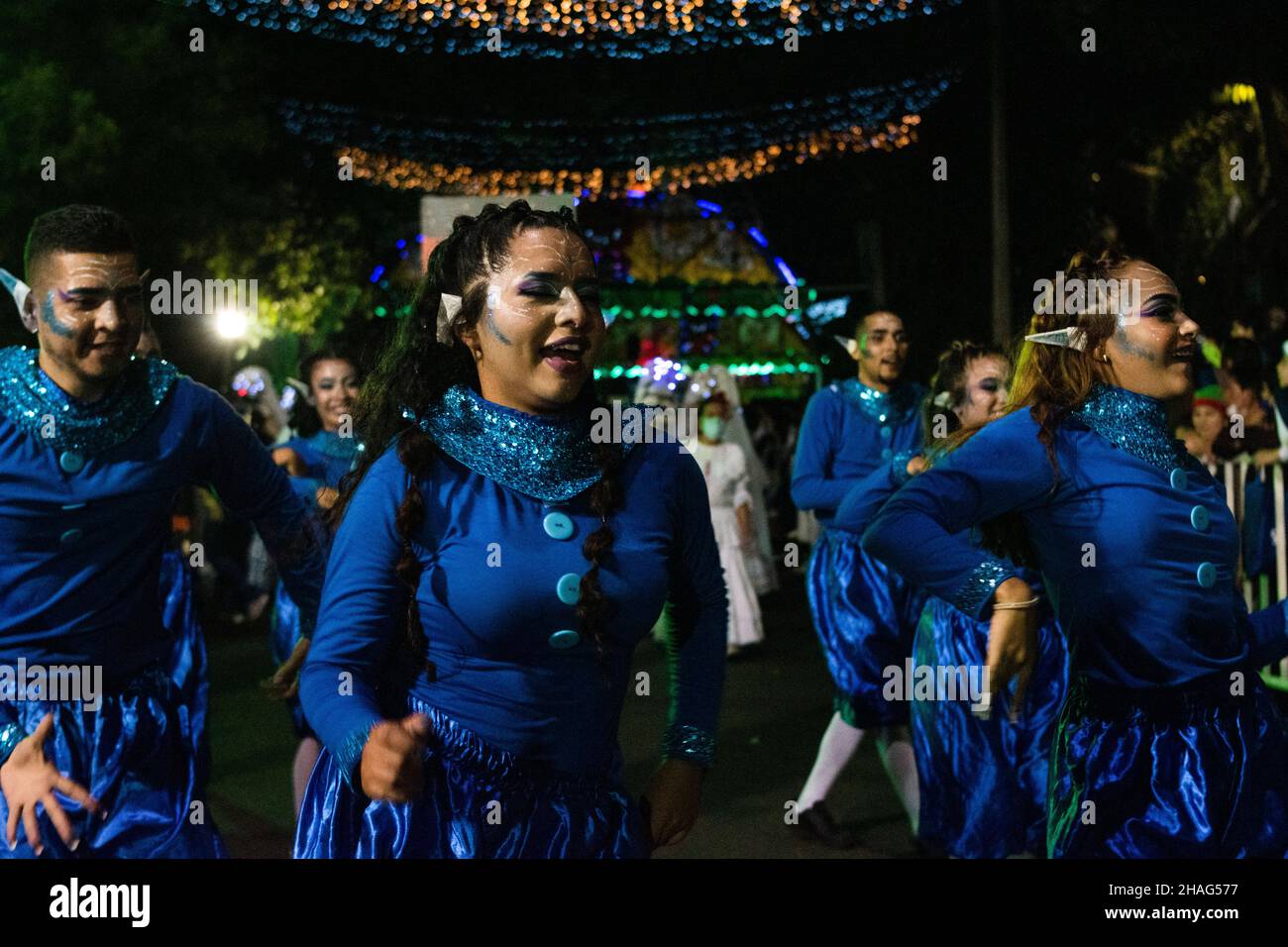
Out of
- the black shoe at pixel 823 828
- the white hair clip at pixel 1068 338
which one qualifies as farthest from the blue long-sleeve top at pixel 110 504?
the black shoe at pixel 823 828

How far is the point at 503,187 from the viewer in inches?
896

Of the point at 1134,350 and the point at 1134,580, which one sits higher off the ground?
the point at 1134,350

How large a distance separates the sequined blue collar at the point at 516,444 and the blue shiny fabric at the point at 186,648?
1372 millimetres

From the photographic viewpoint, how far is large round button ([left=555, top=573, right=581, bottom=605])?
294cm

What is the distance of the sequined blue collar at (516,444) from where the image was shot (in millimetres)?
3053

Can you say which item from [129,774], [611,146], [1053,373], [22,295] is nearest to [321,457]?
[22,295]

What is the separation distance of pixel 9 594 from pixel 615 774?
1575mm

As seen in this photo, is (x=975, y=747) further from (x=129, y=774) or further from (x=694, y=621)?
(x=129, y=774)

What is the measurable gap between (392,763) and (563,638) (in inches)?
17.0

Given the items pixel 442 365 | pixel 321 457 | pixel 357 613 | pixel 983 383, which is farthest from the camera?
pixel 321 457

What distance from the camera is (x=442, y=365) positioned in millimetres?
3223

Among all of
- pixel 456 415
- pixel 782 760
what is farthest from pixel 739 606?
pixel 456 415

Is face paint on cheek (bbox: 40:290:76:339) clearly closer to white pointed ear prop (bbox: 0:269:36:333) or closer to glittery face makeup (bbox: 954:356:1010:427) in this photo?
white pointed ear prop (bbox: 0:269:36:333)
